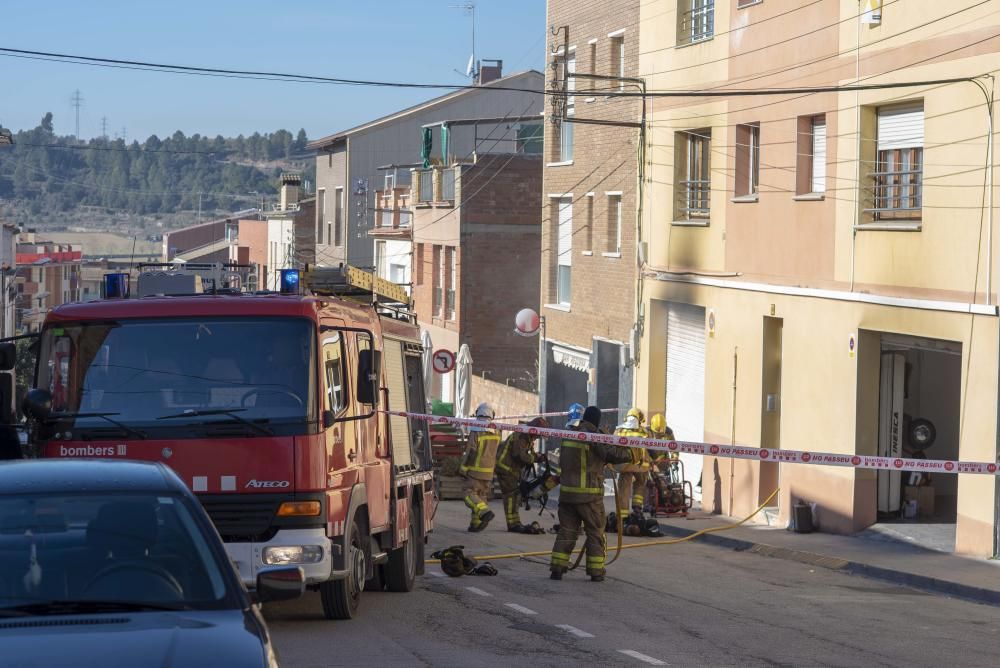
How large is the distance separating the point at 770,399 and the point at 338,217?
40.8m

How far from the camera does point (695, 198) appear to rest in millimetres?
26641

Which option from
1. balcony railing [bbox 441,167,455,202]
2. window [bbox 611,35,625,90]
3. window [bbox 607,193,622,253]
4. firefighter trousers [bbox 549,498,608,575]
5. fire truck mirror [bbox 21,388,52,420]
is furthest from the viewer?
balcony railing [bbox 441,167,455,202]

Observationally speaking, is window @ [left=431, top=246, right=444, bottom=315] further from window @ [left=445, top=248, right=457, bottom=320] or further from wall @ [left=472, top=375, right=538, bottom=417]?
wall @ [left=472, top=375, right=538, bottom=417]

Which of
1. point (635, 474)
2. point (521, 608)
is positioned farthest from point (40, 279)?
point (521, 608)

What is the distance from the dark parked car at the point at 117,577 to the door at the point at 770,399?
17.3 m

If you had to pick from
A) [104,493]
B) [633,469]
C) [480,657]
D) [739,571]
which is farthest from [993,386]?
[104,493]

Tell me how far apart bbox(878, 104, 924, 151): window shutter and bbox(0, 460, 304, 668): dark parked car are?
46.6 feet

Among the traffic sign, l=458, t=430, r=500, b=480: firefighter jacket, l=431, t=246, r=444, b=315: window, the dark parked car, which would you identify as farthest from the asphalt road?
l=431, t=246, r=444, b=315: window

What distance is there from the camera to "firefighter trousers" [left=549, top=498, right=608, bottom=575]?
48.0 feet

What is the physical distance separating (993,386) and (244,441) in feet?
32.3

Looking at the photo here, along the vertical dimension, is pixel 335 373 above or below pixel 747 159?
below

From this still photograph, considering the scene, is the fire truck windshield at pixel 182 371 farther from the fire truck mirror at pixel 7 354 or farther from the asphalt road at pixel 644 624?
the asphalt road at pixel 644 624

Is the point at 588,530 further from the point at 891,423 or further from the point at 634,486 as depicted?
the point at 634,486

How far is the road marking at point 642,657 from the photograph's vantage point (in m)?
9.77
